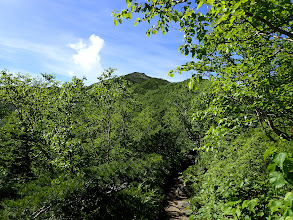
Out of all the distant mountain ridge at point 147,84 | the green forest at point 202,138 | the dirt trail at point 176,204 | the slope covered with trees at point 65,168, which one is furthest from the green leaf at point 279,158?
the distant mountain ridge at point 147,84

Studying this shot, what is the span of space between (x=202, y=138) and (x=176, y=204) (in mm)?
10408

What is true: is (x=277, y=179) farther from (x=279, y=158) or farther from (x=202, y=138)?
(x=202, y=138)

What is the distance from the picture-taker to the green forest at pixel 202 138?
290 cm

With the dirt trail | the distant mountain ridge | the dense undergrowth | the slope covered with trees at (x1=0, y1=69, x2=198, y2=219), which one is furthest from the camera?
the distant mountain ridge

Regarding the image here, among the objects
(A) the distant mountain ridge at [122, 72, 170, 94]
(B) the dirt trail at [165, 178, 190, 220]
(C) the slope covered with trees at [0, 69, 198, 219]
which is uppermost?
(A) the distant mountain ridge at [122, 72, 170, 94]

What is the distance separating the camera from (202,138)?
16.8 feet

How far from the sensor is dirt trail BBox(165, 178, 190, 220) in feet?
36.7

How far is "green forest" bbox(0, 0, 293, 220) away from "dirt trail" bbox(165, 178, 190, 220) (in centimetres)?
82

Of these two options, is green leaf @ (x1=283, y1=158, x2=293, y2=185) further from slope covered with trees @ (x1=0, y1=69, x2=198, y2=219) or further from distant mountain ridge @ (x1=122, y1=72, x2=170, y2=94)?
distant mountain ridge @ (x1=122, y1=72, x2=170, y2=94)

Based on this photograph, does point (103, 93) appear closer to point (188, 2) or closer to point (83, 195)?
point (83, 195)

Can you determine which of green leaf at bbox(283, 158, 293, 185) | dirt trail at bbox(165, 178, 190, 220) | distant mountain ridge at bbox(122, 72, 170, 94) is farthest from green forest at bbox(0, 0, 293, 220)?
distant mountain ridge at bbox(122, 72, 170, 94)

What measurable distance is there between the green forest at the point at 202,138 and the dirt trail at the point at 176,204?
2.70 feet

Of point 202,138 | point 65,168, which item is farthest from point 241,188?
point 65,168

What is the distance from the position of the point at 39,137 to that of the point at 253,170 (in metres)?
12.7
